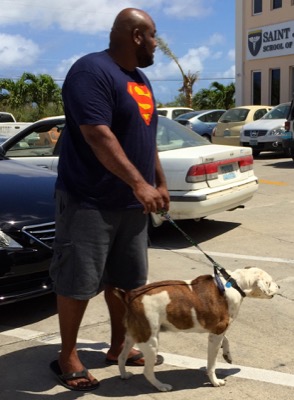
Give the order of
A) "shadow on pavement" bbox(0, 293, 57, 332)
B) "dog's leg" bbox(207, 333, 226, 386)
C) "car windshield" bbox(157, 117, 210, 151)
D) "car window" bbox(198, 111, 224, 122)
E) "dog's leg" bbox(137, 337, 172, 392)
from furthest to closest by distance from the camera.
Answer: "car window" bbox(198, 111, 224, 122) → "car windshield" bbox(157, 117, 210, 151) → "shadow on pavement" bbox(0, 293, 57, 332) → "dog's leg" bbox(207, 333, 226, 386) → "dog's leg" bbox(137, 337, 172, 392)

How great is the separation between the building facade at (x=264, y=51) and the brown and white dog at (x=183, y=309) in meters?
23.5

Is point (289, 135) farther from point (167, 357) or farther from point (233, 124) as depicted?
point (167, 357)

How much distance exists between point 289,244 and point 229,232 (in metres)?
0.90

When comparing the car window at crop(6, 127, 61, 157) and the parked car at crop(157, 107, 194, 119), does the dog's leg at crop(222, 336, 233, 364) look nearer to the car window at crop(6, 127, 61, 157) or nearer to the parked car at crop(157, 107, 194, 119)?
the car window at crop(6, 127, 61, 157)

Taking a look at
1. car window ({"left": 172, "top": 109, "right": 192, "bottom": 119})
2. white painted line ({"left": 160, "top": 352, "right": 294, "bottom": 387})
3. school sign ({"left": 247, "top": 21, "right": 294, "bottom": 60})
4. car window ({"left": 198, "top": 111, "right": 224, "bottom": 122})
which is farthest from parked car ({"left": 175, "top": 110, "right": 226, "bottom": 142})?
white painted line ({"left": 160, "top": 352, "right": 294, "bottom": 387})

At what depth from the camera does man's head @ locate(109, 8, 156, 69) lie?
288 centimetres

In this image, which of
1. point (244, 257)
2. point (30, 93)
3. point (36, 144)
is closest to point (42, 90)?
point (30, 93)

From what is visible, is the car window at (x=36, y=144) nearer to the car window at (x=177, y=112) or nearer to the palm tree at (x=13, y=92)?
the car window at (x=177, y=112)

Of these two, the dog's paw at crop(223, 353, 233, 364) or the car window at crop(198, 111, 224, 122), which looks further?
the car window at crop(198, 111, 224, 122)

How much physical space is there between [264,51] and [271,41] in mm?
615

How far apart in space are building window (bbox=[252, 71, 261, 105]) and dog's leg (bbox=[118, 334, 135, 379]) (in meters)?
25.7

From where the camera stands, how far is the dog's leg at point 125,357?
316 cm

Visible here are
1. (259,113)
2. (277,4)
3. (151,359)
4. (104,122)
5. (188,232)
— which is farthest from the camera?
(277,4)

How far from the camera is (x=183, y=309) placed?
10.0ft
